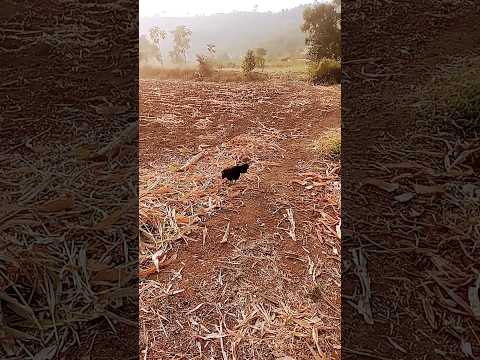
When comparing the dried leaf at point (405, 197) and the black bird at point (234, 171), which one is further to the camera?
the black bird at point (234, 171)

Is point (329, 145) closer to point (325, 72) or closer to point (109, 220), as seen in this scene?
point (109, 220)

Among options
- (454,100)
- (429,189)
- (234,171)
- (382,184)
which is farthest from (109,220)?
(454,100)

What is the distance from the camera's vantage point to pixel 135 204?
1349 mm

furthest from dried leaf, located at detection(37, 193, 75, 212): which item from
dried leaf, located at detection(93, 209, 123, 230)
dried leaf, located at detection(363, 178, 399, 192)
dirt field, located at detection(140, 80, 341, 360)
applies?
dried leaf, located at detection(363, 178, 399, 192)

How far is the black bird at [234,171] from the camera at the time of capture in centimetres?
172

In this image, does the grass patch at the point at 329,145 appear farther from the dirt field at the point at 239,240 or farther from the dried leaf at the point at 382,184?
the dried leaf at the point at 382,184

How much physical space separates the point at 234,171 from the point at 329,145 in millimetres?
460

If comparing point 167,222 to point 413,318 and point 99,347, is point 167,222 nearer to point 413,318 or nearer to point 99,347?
point 99,347

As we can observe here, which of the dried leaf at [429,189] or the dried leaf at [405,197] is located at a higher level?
the dried leaf at [429,189]

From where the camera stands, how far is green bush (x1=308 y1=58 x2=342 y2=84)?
10.5 feet

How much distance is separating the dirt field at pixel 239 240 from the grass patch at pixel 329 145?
4cm

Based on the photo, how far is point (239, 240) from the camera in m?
1.34

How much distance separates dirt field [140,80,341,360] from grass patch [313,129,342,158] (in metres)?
0.04

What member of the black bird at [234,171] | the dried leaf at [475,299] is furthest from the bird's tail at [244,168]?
the dried leaf at [475,299]
